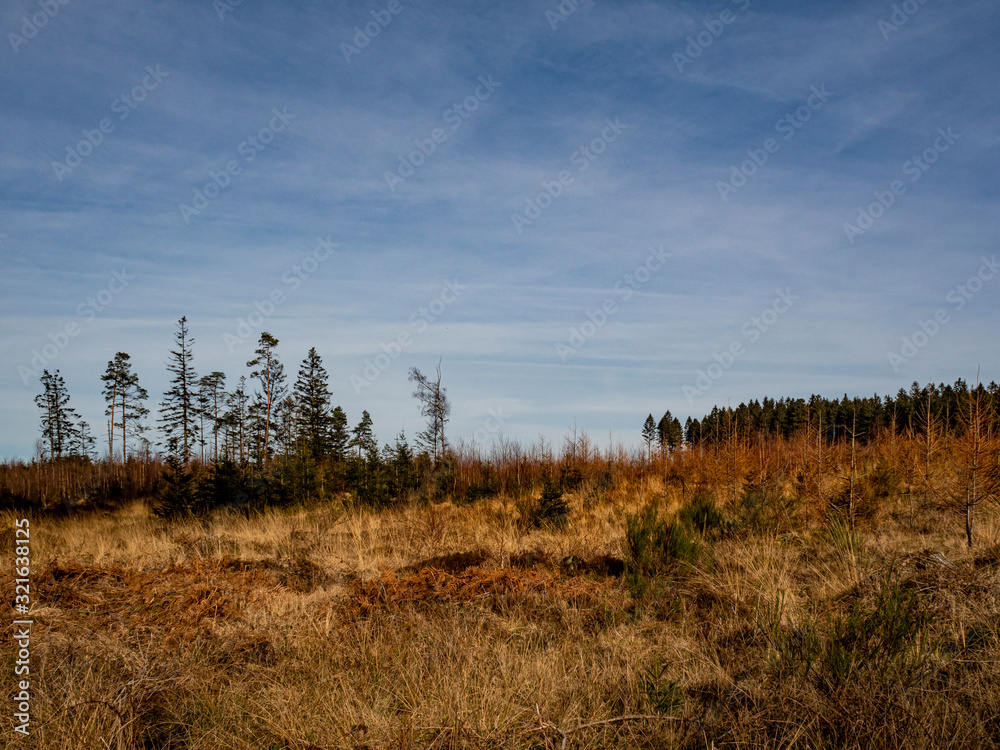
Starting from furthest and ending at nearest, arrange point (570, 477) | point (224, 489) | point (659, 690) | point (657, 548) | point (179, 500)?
point (570, 477), point (224, 489), point (179, 500), point (657, 548), point (659, 690)

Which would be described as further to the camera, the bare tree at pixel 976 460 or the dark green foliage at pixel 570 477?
the dark green foliage at pixel 570 477

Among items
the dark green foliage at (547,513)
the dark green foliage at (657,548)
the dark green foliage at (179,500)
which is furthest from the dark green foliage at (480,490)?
the dark green foliage at (657,548)

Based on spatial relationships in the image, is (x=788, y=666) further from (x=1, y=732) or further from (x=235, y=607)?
(x=235, y=607)

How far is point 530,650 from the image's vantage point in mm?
4871

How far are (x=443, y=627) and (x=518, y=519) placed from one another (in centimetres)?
778

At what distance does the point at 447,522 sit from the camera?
1262 centimetres

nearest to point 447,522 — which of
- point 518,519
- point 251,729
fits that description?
point 518,519

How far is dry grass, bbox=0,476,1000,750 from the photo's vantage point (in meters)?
3.29

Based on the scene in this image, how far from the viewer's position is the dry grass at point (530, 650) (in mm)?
3295

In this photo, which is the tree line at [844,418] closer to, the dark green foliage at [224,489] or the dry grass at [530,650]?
the dry grass at [530,650]

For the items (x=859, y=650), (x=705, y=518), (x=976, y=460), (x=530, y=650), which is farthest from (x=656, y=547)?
(x=976, y=460)

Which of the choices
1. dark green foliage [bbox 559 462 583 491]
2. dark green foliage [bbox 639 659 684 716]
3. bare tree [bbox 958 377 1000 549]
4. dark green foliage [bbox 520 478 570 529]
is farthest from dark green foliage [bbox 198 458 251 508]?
bare tree [bbox 958 377 1000 549]

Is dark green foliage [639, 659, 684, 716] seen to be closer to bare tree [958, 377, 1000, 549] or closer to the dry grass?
the dry grass

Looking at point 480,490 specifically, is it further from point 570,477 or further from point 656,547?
point 656,547
